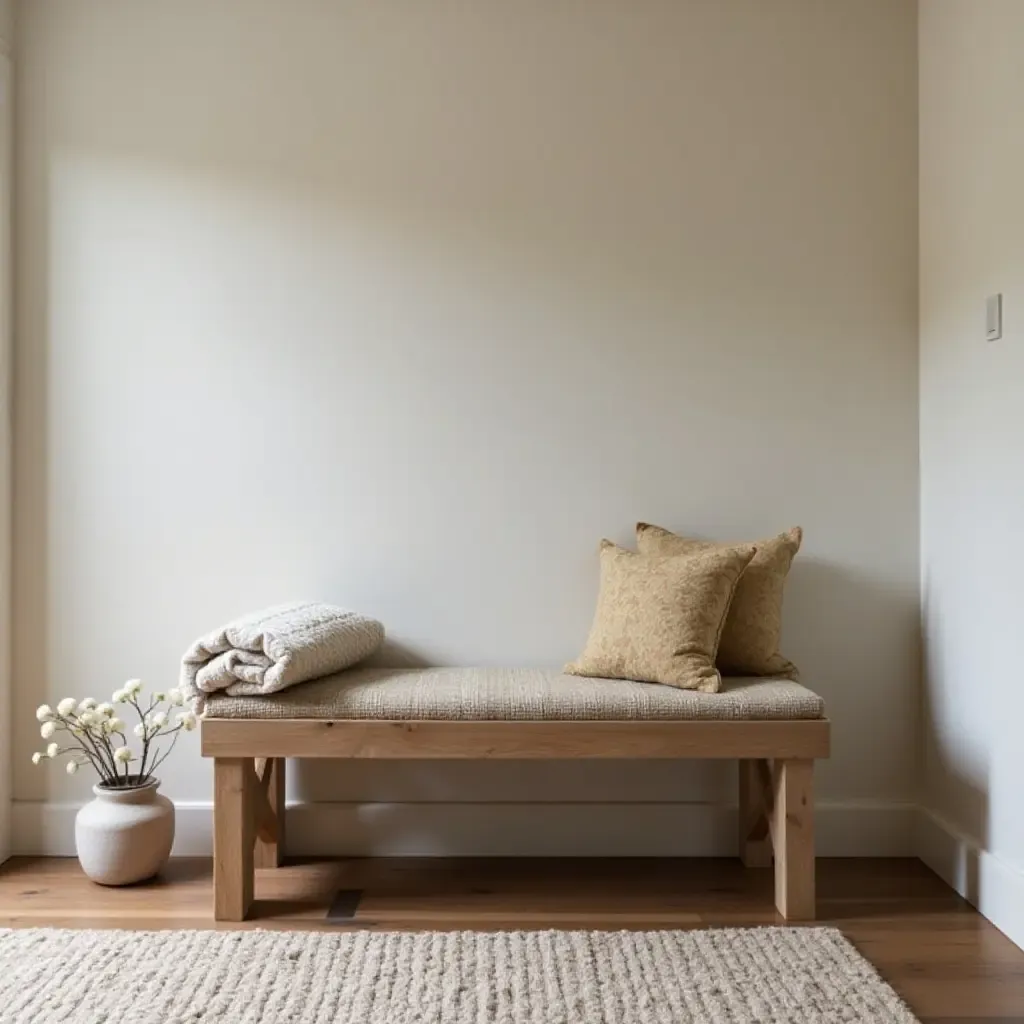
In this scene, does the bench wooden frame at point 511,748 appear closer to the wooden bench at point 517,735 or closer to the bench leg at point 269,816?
the wooden bench at point 517,735

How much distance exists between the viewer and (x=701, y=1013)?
2.02 metres

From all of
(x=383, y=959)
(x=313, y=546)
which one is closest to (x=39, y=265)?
(x=313, y=546)

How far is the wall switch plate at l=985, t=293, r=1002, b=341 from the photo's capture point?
256cm

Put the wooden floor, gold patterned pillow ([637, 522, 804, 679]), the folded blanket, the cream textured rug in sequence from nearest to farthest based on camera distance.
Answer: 1. the cream textured rug
2. the wooden floor
3. the folded blanket
4. gold patterned pillow ([637, 522, 804, 679])

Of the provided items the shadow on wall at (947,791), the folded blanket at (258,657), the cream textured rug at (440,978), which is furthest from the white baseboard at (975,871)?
the folded blanket at (258,657)

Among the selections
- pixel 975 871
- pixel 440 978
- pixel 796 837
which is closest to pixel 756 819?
pixel 796 837

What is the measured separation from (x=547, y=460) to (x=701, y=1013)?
1543mm

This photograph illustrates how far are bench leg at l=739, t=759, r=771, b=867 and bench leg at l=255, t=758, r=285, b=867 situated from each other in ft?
4.14

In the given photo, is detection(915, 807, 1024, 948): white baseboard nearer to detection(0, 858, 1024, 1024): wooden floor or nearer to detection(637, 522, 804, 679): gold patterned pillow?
detection(0, 858, 1024, 1024): wooden floor

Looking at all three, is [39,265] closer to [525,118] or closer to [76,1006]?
[525,118]

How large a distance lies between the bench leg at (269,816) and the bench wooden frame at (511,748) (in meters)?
0.28

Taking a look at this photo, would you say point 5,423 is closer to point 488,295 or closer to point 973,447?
point 488,295

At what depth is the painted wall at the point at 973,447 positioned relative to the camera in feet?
8.17

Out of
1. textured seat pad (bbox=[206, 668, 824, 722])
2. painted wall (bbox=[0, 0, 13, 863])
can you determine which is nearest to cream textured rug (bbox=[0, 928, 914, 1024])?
textured seat pad (bbox=[206, 668, 824, 722])
